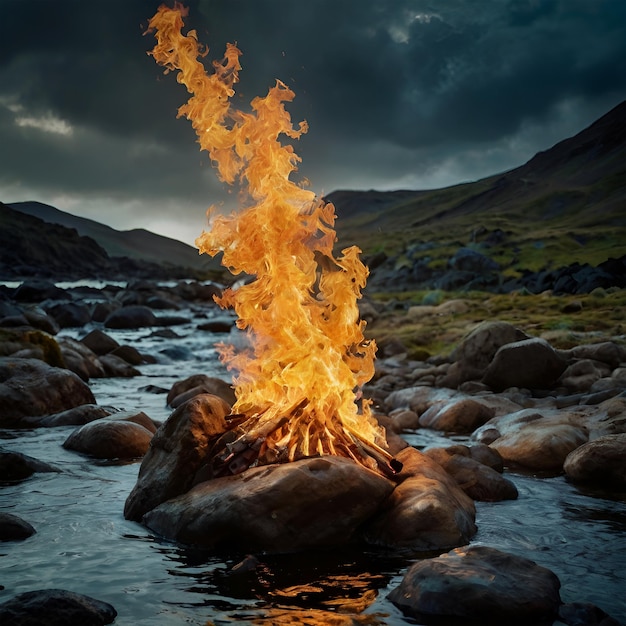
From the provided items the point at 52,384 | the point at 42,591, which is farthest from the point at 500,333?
the point at 42,591

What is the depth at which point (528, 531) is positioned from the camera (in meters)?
9.55

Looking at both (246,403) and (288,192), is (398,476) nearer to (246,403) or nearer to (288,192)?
(246,403)

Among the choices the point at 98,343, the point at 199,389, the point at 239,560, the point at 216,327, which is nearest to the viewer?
the point at 239,560

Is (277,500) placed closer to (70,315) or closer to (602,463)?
(602,463)

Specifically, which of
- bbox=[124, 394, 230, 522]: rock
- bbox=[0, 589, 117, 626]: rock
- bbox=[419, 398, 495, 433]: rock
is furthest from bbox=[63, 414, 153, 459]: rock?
bbox=[0, 589, 117, 626]: rock

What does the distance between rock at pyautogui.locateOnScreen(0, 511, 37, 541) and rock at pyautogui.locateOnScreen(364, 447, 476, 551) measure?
Answer: 4289mm

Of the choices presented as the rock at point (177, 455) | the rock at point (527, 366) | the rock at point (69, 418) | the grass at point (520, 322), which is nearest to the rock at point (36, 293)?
the grass at point (520, 322)

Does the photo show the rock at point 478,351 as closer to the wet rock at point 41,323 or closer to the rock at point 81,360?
the rock at point 81,360

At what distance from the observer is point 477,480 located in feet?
37.2

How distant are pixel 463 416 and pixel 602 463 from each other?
6017 mm

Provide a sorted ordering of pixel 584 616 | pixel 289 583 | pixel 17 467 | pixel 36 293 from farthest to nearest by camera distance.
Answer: pixel 36 293
pixel 17 467
pixel 289 583
pixel 584 616

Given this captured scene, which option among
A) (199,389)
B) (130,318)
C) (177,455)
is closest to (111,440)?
(177,455)

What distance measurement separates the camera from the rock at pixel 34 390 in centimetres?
1778

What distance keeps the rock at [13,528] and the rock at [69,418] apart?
8.14 metres
